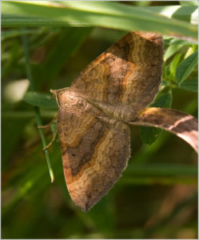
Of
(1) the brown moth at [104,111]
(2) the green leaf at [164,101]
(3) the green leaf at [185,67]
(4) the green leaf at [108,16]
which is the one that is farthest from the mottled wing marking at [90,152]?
(4) the green leaf at [108,16]

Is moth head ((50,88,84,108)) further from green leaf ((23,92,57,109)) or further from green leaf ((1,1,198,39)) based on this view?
green leaf ((1,1,198,39))

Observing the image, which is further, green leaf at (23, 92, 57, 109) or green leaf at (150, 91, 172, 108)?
green leaf at (23, 92, 57, 109)

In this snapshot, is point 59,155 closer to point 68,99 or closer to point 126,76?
point 68,99

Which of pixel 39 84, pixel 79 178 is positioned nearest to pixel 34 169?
pixel 39 84

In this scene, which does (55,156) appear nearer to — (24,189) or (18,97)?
(24,189)

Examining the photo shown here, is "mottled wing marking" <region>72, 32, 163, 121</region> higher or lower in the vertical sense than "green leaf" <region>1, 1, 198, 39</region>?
lower

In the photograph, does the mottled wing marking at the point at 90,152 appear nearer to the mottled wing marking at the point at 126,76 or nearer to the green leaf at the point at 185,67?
the mottled wing marking at the point at 126,76

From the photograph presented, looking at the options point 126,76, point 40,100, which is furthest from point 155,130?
point 40,100

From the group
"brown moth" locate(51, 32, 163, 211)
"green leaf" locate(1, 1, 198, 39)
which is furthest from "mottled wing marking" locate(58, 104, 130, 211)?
"green leaf" locate(1, 1, 198, 39)
